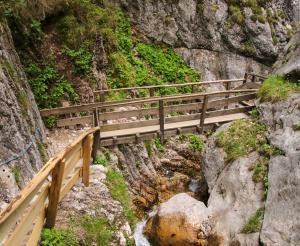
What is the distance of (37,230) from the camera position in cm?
574

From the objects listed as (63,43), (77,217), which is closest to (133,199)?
(77,217)

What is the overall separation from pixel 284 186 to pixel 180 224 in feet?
9.03

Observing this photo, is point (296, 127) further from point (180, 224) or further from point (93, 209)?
point (93, 209)

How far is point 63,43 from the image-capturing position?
560 inches

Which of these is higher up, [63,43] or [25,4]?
[25,4]

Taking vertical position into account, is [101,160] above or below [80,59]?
below

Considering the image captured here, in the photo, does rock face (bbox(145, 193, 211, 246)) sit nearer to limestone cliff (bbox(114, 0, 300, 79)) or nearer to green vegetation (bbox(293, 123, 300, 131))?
green vegetation (bbox(293, 123, 300, 131))

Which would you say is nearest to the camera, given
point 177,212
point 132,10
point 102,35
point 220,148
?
point 177,212

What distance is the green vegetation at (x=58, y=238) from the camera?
627 centimetres

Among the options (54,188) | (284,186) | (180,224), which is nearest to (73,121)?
(180,224)

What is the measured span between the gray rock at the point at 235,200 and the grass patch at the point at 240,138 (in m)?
0.29

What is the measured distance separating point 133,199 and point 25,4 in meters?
7.34

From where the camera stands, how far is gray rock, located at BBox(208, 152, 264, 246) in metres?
8.90

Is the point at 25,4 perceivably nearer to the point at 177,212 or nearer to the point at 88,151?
the point at 88,151
